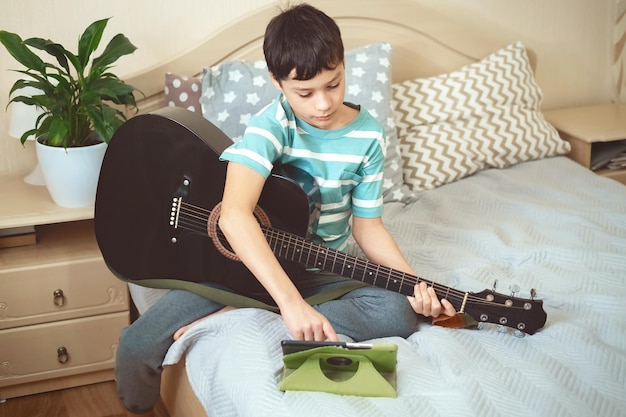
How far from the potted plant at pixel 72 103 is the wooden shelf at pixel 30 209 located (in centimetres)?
4

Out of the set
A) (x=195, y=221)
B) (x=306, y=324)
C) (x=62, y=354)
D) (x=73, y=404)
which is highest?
(x=195, y=221)

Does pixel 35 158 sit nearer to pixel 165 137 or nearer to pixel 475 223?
pixel 165 137

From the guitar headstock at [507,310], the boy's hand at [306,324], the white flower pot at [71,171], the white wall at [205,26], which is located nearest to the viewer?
the boy's hand at [306,324]

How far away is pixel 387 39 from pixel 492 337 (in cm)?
138

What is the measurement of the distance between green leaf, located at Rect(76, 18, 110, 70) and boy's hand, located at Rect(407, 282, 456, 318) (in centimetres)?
110

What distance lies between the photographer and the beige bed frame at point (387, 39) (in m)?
2.44

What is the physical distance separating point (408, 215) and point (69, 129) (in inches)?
38.6

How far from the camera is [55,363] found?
223 cm

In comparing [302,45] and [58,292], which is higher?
[302,45]

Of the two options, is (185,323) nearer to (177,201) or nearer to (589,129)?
(177,201)

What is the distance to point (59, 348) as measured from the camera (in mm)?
2221

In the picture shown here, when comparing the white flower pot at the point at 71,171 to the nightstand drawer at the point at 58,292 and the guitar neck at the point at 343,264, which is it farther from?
the guitar neck at the point at 343,264

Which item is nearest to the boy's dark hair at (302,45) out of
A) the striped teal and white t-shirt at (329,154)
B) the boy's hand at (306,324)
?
the striped teal and white t-shirt at (329,154)

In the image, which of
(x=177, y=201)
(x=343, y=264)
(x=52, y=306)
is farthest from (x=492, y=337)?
(x=52, y=306)
